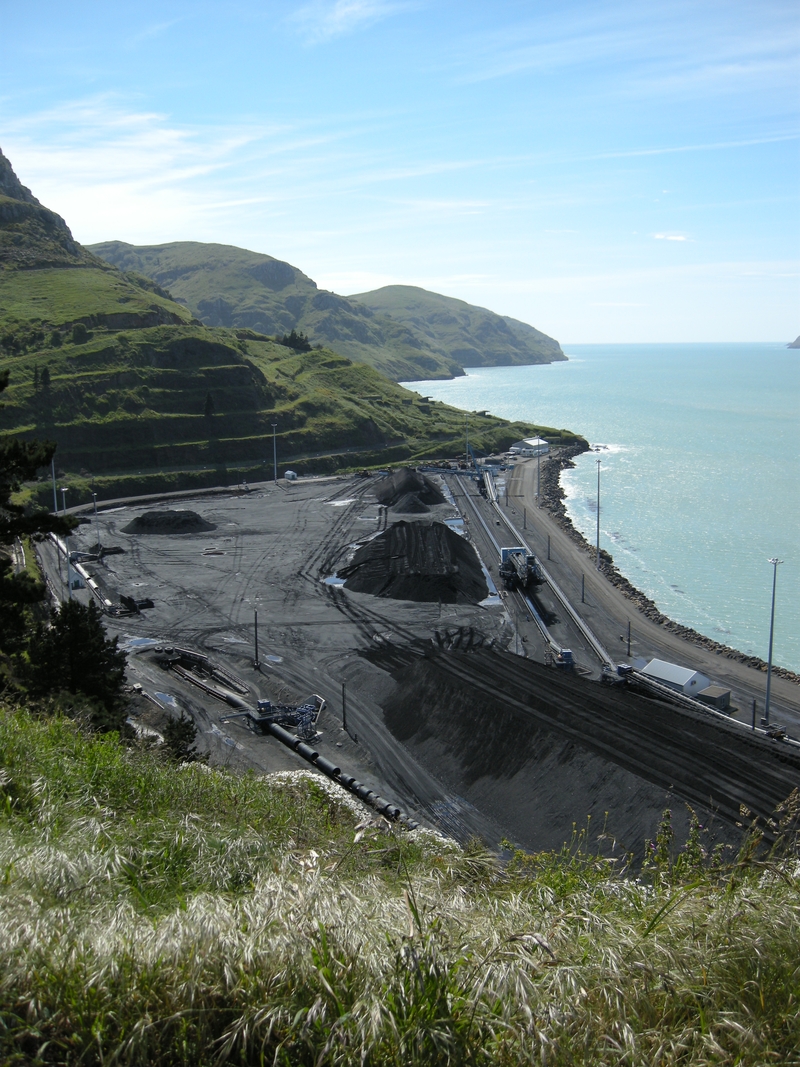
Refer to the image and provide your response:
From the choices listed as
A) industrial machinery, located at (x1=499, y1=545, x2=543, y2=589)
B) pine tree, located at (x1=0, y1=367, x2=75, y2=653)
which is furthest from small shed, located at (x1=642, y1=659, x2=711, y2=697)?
pine tree, located at (x1=0, y1=367, x2=75, y2=653)

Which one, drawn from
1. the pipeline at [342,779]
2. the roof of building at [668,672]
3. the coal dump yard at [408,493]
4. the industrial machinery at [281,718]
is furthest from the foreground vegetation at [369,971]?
the coal dump yard at [408,493]

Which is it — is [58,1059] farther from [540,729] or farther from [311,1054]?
[540,729]

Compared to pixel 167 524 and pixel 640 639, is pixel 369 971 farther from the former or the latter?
pixel 167 524

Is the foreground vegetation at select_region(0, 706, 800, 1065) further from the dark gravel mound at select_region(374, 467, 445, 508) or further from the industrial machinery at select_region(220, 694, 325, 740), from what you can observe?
the dark gravel mound at select_region(374, 467, 445, 508)

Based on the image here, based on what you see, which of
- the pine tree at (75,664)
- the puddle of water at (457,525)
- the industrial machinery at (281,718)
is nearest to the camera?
the pine tree at (75,664)

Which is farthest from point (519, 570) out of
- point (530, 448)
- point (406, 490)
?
point (530, 448)

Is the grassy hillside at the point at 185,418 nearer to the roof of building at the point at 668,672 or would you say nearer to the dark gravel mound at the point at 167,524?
the dark gravel mound at the point at 167,524

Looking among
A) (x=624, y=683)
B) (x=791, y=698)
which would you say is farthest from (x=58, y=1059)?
(x=791, y=698)
